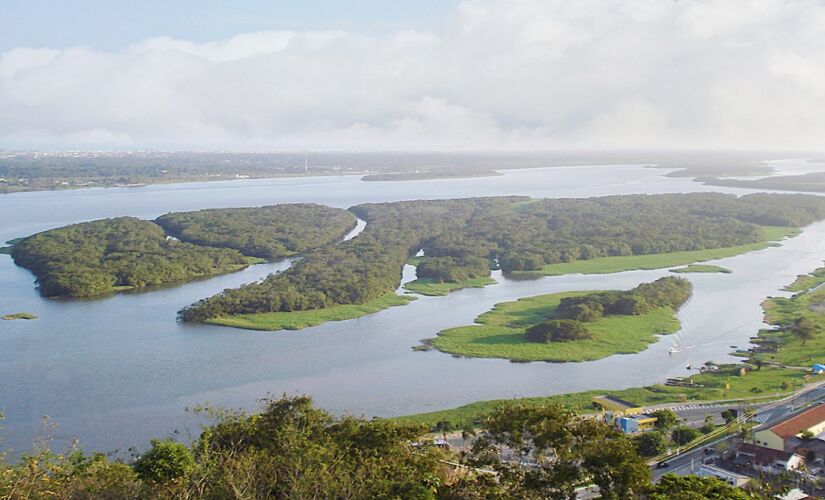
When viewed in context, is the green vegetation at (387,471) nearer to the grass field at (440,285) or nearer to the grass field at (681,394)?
the grass field at (681,394)

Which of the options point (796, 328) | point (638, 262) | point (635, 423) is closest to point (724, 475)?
point (635, 423)

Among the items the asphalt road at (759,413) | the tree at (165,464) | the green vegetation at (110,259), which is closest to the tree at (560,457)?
the tree at (165,464)

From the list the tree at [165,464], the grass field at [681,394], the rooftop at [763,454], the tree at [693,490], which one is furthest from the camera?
the grass field at [681,394]

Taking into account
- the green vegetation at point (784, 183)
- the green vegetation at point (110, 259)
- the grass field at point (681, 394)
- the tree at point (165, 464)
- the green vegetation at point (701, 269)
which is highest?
the green vegetation at point (784, 183)

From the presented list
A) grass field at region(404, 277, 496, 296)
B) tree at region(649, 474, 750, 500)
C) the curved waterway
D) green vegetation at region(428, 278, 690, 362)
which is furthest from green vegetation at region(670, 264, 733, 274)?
tree at region(649, 474, 750, 500)

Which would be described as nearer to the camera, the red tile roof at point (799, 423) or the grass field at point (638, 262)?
the red tile roof at point (799, 423)

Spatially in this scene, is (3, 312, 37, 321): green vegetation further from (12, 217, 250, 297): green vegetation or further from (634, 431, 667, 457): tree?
(634, 431, 667, 457): tree
